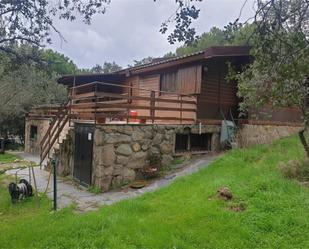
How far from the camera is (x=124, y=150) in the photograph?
962cm

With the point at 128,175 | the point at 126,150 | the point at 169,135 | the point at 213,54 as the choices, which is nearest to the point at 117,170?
the point at 128,175

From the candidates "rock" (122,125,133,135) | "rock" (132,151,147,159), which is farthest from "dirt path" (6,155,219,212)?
"rock" (122,125,133,135)

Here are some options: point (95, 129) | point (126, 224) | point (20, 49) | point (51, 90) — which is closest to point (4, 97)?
point (51, 90)

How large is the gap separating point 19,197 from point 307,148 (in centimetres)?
741

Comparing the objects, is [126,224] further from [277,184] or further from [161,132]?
[161,132]

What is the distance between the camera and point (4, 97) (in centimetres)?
2061

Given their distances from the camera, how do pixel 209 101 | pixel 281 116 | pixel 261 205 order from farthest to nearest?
pixel 281 116, pixel 209 101, pixel 261 205

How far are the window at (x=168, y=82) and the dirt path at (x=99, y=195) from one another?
135 inches

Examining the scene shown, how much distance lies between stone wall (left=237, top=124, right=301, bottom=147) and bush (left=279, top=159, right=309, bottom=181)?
3.63 meters

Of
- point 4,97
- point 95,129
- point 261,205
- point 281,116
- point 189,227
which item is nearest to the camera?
point 189,227

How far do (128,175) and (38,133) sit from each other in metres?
12.5

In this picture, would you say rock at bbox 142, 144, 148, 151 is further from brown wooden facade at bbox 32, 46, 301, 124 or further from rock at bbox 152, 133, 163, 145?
brown wooden facade at bbox 32, 46, 301, 124

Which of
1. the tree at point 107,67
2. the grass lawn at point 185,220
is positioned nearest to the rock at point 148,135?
the grass lawn at point 185,220

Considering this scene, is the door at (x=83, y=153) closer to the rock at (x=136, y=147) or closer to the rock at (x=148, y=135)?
the rock at (x=136, y=147)
